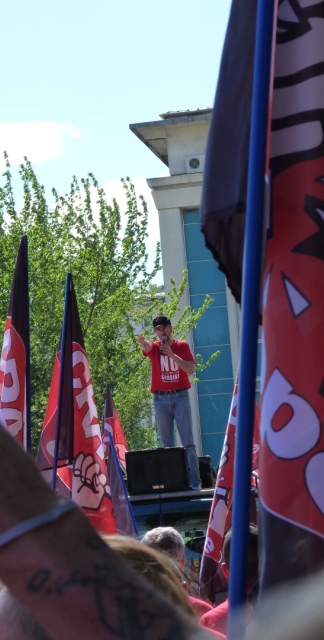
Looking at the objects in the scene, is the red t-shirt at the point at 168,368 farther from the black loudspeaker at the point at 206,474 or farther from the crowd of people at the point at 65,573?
the crowd of people at the point at 65,573

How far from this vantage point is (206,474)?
10.6 metres

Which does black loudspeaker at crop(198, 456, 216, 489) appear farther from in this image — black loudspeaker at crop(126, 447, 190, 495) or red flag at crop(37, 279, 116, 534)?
red flag at crop(37, 279, 116, 534)

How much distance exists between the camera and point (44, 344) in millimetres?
22812

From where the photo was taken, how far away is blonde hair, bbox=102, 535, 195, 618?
5.10 ft

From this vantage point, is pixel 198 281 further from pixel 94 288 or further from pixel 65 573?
pixel 65 573

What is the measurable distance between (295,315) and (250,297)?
121mm

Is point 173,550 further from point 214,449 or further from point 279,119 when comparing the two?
point 214,449

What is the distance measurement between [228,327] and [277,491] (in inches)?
1135

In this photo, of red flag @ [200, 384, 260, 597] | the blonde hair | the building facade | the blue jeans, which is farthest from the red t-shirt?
the building facade

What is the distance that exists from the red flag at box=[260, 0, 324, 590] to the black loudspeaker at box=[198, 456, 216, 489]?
8.46 metres

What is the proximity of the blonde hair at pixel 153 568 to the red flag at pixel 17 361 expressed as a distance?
14.5ft

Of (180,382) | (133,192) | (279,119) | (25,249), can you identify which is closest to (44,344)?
(133,192)

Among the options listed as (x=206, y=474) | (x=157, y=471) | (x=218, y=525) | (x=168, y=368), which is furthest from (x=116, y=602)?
(x=206, y=474)

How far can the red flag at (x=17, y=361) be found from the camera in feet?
20.6
